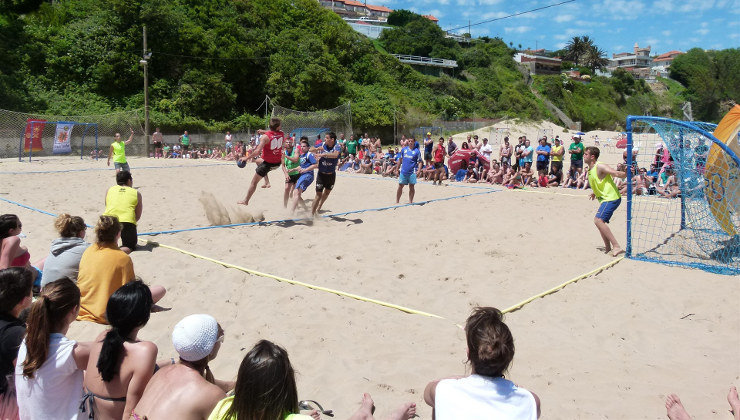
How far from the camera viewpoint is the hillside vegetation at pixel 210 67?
29.6m

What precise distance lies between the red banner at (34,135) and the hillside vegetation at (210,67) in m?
7.08

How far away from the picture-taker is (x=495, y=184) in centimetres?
1499

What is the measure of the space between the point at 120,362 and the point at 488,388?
1714 millimetres

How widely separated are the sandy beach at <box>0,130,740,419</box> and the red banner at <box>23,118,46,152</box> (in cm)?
1142

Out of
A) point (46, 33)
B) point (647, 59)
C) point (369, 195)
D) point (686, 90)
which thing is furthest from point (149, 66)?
point (647, 59)

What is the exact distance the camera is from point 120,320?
105 inches

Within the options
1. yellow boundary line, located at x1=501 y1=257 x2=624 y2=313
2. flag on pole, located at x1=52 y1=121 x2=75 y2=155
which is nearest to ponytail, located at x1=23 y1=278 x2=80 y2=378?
yellow boundary line, located at x1=501 y1=257 x2=624 y2=313

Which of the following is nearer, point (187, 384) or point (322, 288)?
point (187, 384)

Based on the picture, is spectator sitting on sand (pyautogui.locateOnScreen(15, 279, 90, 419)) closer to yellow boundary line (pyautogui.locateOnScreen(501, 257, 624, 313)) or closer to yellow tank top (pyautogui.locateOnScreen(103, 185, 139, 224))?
yellow boundary line (pyautogui.locateOnScreen(501, 257, 624, 313))

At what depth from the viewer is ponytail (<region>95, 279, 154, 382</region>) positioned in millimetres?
2553

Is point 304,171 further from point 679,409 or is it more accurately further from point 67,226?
point 679,409

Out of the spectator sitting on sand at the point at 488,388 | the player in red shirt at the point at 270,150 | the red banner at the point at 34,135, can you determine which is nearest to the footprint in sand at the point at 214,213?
the player in red shirt at the point at 270,150

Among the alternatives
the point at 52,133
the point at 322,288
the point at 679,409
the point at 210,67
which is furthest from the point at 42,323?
the point at 210,67

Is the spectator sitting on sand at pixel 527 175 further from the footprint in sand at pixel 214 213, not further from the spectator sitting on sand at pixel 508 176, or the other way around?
the footprint in sand at pixel 214 213
